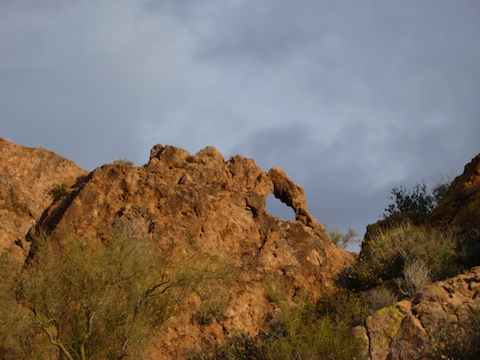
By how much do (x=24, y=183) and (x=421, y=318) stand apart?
1438cm

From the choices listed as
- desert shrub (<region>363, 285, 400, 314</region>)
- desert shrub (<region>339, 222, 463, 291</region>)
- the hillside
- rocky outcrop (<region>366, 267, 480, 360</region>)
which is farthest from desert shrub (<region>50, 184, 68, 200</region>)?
rocky outcrop (<region>366, 267, 480, 360</region>)

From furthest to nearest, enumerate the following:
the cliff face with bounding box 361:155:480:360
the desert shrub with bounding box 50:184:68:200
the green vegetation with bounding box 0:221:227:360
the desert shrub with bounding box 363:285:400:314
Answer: the desert shrub with bounding box 50:184:68:200
the desert shrub with bounding box 363:285:400:314
the green vegetation with bounding box 0:221:227:360
the cliff face with bounding box 361:155:480:360

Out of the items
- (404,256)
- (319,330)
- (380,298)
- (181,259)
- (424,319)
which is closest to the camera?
(424,319)

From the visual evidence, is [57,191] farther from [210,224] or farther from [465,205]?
[465,205]

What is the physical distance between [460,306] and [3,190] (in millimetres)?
15214

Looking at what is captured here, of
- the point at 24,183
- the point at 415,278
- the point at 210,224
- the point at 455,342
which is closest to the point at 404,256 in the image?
the point at 415,278

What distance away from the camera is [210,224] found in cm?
1675

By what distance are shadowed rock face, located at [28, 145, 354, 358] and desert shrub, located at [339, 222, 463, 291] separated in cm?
139

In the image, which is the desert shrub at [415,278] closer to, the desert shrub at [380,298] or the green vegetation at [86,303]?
the desert shrub at [380,298]

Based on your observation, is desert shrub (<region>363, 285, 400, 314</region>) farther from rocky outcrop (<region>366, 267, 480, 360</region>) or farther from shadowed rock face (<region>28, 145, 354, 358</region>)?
shadowed rock face (<region>28, 145, 354, 358</region>)

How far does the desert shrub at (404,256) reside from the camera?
1433 cm

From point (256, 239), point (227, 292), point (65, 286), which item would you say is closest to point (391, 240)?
point (256, 239)

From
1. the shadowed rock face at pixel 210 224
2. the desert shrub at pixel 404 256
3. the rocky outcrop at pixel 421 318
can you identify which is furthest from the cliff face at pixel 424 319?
the shadowed rock face at pixel 210 224

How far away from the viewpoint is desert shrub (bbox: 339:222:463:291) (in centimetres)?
1433
